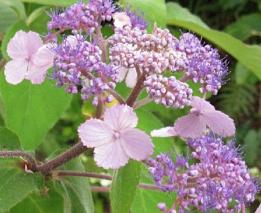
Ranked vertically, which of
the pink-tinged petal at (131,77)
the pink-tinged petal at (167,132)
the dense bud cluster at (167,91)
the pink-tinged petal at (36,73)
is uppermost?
the dense bud cluster at (167,91)

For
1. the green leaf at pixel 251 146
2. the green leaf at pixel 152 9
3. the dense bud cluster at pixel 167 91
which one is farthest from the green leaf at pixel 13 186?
the green leaf at pixel 251 146

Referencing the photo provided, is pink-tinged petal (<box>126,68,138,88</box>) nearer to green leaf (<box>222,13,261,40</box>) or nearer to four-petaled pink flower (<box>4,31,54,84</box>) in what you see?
four-petaled pink flower (<box>4,31,54,84</box>)

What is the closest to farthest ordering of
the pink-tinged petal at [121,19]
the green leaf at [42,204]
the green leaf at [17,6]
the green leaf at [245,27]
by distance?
the pink-tinged petal at [121,19] < the green leaf at [42,204] < the green leaf at [17,6] < the green leaf at [245,27]

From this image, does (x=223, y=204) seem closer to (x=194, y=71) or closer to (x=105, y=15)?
(x=194, y=71)

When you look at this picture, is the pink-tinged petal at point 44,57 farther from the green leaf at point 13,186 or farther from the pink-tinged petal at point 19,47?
the green leaf at point 13,186

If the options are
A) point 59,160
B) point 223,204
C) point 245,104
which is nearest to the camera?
point 223,204

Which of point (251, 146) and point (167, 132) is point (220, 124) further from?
point (251, 146)

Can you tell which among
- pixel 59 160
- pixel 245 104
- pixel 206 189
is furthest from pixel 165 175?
pixel 245 104
